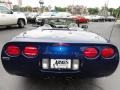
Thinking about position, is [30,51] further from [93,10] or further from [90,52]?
[93,10]

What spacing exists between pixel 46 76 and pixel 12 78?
1.30 m

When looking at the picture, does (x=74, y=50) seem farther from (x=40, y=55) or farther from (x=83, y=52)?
(x=40, y=55)

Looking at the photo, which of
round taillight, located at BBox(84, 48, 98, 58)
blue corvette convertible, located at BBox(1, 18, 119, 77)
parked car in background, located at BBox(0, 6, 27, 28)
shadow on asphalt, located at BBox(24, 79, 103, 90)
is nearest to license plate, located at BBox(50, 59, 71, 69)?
blue corvette convertible, located at BBox(1, 18, 119, 77)

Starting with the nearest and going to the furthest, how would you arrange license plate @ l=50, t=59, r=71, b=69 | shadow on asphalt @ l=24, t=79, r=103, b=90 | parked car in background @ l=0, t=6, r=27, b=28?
1. license plate @ l=50, t=59, r=71, b=69
2. shadow on asphalt @ l=24, t=79, r=103, b=90
3. parked car in background @ l=0, t=6, r=27, b=28

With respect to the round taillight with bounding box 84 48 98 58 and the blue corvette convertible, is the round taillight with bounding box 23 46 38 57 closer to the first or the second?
the blue corvette convertible

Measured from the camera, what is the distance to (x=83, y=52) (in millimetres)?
3791

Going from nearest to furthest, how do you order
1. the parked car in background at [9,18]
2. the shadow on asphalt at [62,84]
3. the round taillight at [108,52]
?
the round taillight at [108,52], the shadow on asphalt at [62,84], the parked car in background at [9,18]

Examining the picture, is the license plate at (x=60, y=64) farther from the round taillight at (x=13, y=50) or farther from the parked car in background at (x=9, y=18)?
the parked car in background at (x=9, y=18)

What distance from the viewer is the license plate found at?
3.75m

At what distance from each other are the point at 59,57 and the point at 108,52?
744 millimetres

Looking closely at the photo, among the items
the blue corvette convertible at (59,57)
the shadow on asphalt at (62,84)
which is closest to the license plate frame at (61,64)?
the blue corvette convertible at (59,57)

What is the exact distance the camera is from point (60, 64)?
12.4ft

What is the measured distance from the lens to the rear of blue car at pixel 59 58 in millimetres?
3752

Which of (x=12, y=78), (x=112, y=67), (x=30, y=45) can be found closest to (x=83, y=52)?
(x=112, y=67)
